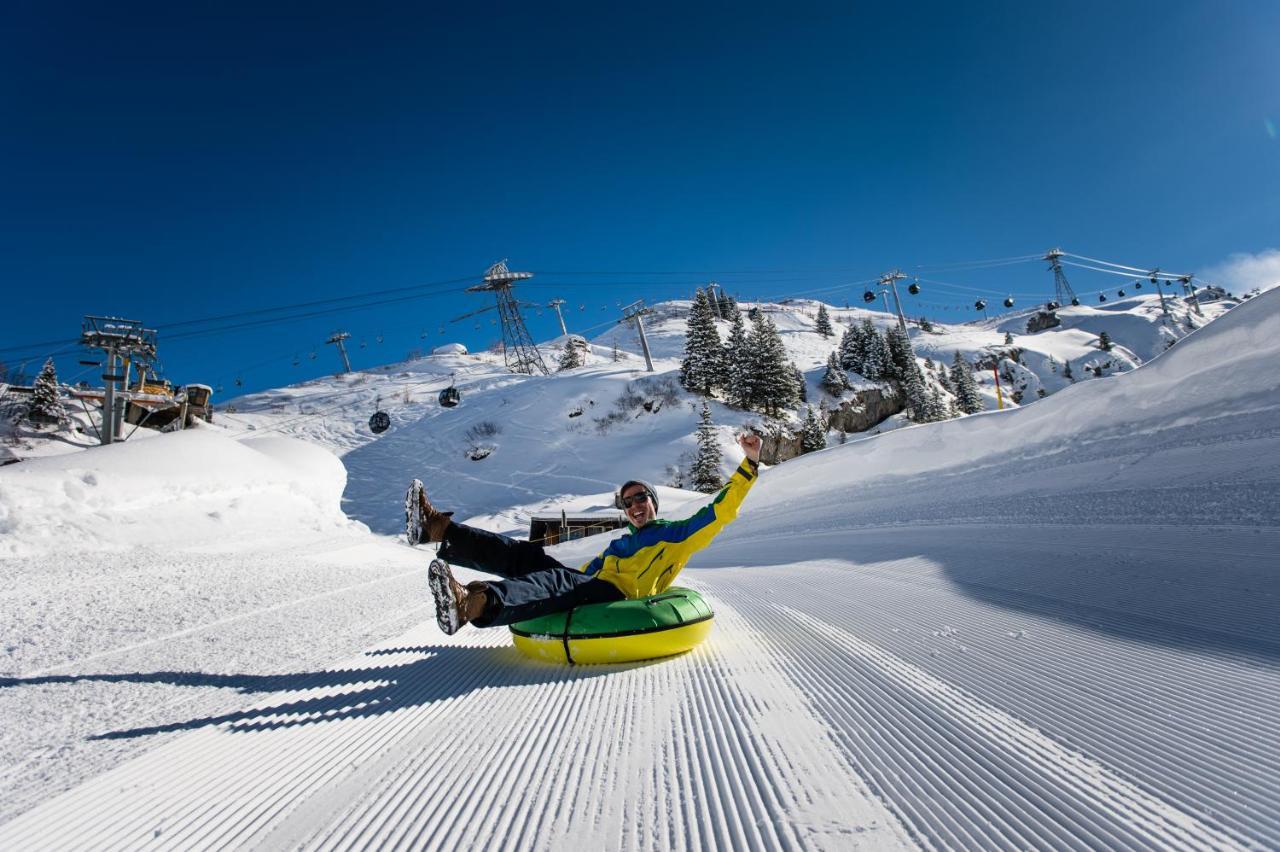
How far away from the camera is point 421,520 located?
4.00m

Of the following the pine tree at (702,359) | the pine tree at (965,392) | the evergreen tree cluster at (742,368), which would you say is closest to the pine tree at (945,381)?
the pine tree at (965,392)

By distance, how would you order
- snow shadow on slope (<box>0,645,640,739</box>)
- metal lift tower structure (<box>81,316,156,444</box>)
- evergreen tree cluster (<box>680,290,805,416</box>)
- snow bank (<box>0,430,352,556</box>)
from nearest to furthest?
snow shadow on slope (<box>0,645,640,739</box>) < snow bank (<box>0,430,352,556</box>) < metal lift tower structure (<box>81,316,156,444</box>) < evergreen tree cluster (<box>680,290,805,416</box>)

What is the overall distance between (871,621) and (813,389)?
47151mm

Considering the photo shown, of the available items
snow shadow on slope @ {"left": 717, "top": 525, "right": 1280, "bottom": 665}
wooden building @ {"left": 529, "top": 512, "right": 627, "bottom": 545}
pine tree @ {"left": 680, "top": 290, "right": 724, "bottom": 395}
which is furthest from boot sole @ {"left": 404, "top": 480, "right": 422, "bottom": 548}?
pine tree @ {"left": 680, "top": 290, "right": 724, "bottom": 395}

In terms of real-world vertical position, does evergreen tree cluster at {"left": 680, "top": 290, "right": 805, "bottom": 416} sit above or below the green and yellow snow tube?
above

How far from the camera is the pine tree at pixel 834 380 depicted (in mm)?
48188

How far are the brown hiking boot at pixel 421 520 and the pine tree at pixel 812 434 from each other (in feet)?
118

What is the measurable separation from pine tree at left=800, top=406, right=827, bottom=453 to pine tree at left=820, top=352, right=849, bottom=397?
10298 millimetres

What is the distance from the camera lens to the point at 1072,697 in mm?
2076

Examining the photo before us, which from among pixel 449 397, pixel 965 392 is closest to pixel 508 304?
pixel 449 397

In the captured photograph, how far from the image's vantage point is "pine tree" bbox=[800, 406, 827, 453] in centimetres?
3800

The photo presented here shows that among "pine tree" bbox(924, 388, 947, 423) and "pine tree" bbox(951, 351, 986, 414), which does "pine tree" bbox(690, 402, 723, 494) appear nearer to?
"pine tree" bbox(924, 388, 947, 423)

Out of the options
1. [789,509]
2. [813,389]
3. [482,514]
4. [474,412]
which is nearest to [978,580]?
[789,509]

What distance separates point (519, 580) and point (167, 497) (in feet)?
27.3
